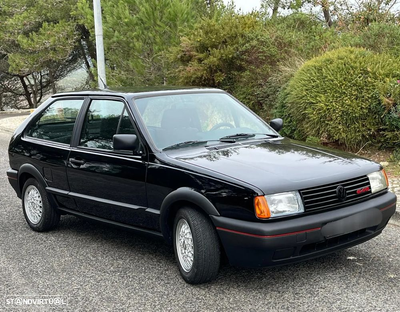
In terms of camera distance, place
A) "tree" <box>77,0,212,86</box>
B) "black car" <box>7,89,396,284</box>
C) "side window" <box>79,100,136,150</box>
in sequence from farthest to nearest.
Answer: "tree" <box>77,0,212,86</box> → "side window" <box>79,100,136,150</box> → "black car" <box>7,89,396,284</box>

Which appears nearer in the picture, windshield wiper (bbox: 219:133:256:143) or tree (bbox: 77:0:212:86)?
windshield wiper (bbox: 219:133:256:143)

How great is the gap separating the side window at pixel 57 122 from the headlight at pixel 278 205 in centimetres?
257

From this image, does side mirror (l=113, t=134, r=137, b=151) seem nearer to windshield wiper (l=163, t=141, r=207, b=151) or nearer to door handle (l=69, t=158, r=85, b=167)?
windshield wiper (l=163, t=141, r=207, b=151)

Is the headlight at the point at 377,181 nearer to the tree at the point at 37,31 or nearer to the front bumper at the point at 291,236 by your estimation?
the front bumper at the point at 291,236

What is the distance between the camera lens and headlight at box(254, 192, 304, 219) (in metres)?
3.78

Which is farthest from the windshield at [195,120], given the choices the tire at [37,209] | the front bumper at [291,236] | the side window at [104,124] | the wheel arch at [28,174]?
the tire at [37,209]

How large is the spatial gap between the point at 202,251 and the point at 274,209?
0.66m

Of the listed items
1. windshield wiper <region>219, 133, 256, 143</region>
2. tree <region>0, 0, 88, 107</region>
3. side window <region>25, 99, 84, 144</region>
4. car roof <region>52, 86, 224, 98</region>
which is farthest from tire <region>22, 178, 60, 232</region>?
tree <region>0, 0, 88, 107</region>

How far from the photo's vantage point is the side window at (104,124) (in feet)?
16.5

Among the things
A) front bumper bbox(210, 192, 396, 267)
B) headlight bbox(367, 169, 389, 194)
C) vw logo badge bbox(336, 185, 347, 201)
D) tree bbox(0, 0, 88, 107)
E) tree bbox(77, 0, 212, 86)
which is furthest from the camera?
tree bbox(0, 0, 88, 107)

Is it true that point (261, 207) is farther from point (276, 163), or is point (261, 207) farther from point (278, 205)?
point (276, 163)

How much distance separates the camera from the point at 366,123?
31.1 ft

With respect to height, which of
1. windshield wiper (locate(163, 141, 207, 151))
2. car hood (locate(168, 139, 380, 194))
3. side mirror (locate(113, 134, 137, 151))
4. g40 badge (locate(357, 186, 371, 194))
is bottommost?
g40 badge (locate(357, 186, 371, 194))

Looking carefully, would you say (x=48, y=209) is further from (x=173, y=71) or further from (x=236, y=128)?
(x=173, y=71)
